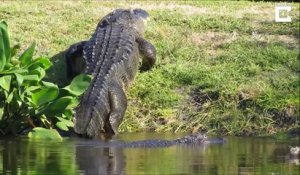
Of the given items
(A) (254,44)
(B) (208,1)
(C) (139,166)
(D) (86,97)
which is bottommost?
(C) (139,166)

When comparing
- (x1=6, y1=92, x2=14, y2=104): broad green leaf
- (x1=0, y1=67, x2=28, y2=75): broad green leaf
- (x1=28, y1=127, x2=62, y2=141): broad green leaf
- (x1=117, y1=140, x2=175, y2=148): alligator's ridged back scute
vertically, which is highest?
(x1=0, y1=67, x2=28, y2=75): broad green leaf

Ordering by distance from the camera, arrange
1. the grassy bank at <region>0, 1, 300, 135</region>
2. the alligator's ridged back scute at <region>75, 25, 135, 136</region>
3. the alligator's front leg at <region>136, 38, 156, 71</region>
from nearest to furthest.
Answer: the alligator's ridged back scute at <region>75, 25, 135, 136</region> < the grassy bank at <region>0, 1, 300, 135</region> < the alligator's front leg at <region>136, 38, 156, 71</region>

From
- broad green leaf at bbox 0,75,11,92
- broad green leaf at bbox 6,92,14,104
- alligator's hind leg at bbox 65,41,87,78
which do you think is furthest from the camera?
alligator's hind leg at bbox 65,41,87,78

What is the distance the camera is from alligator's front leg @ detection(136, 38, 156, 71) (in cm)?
1034

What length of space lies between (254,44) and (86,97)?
10.1 feet

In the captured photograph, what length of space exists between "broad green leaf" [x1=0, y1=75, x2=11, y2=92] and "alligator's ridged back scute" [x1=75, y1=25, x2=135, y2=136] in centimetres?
89

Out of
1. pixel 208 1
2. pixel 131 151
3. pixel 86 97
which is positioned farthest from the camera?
pixel 208 1

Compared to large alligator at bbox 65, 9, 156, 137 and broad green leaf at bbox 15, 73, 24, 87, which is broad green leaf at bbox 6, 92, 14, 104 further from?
large alligator at bbox 65, 9, 156, 137

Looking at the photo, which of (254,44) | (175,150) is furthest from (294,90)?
(175,150)

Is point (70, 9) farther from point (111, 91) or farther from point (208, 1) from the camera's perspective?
point (111, 91)

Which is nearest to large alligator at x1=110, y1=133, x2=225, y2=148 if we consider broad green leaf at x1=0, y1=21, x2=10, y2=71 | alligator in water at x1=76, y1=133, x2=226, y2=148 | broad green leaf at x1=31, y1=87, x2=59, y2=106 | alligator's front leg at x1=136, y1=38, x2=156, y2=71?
alligator in water at x1=76, y1=133, x2=226, y2=148

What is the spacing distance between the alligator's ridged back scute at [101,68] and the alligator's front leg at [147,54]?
17 centimetres

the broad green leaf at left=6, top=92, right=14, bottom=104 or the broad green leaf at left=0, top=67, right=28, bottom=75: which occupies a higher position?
the broad green leaf at left=0, top=67, right=28, bottom=75

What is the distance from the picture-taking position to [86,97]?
8773mm
